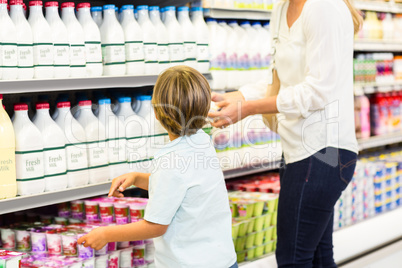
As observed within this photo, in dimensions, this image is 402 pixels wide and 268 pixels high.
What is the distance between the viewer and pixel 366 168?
3.68 meters

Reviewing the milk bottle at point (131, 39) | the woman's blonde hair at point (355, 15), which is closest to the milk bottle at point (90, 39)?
the milk bottle at point (131, 39)

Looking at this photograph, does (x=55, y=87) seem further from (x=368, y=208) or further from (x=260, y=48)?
(x=368, y=208)

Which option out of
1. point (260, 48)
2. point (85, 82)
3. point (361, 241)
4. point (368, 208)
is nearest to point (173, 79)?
point (85, 82)

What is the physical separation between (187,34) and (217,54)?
0.86ft

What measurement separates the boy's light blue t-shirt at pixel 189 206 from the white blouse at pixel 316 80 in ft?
1.54

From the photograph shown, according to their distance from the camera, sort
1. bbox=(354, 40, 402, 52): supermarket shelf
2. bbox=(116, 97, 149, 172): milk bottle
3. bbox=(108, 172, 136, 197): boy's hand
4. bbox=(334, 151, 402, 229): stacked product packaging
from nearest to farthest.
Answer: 1. bbox=(108, 172, 136, 197): boy's hand
2. bbox=(116, 97, 149, 172): milk bottle
3. bbox=(334, 151, 402, 229): stacked product packaging
4. bbox=(354, 40, 402, 52): supermarket shelf

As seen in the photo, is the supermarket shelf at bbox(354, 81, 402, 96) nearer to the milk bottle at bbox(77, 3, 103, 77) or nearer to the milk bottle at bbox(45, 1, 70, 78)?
the milk bottle at bbox(77, 3, 103, 77)

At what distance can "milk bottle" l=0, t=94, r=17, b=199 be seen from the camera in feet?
6.31

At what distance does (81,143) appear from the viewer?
217 cm

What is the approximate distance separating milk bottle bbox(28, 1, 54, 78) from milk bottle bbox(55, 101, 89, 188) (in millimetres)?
169

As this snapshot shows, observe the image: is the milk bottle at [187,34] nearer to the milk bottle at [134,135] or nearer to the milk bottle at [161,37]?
the milk bottle at [161,37]

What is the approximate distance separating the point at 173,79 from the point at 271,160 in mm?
1429

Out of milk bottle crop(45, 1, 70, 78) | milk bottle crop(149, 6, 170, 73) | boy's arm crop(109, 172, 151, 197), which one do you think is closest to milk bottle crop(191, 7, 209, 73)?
milk bottle crop(149, 6, 170, 73)

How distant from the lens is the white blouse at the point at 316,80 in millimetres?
1946
